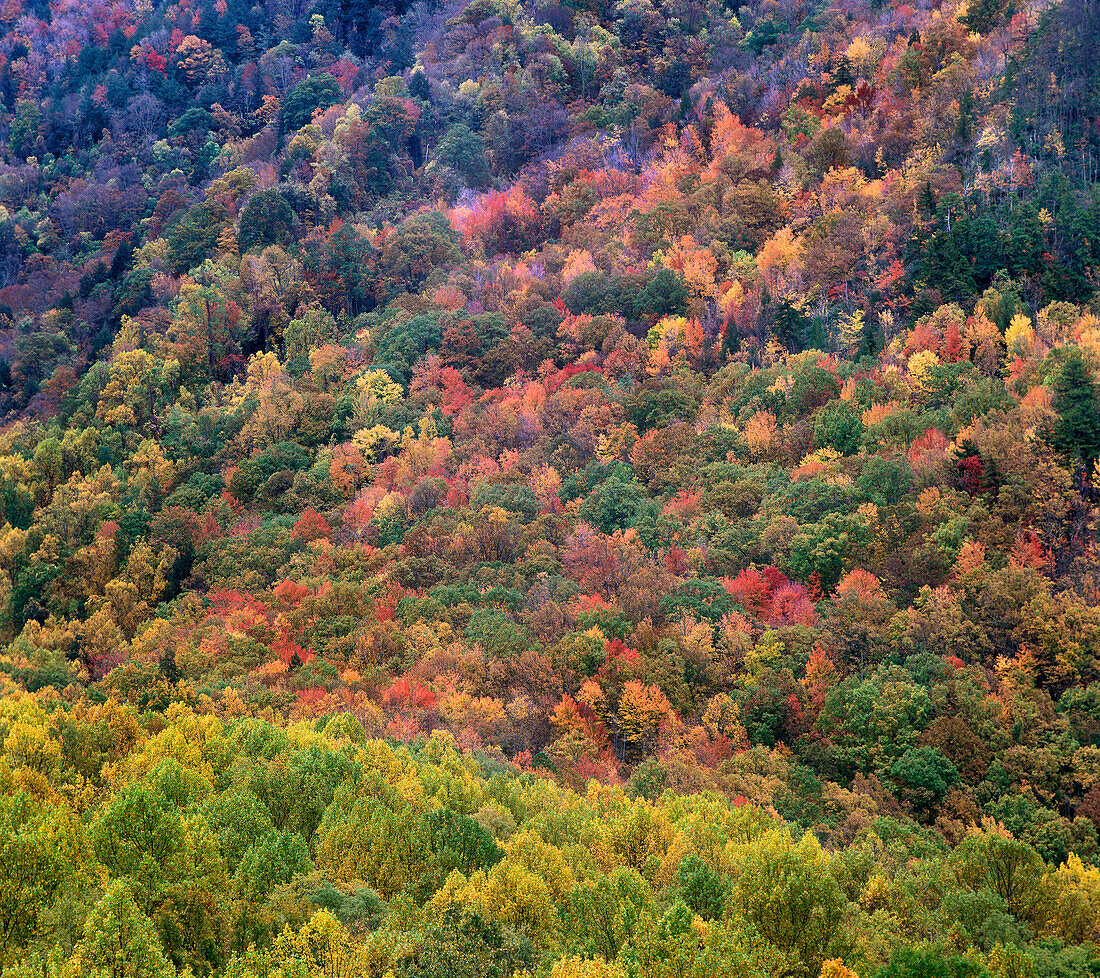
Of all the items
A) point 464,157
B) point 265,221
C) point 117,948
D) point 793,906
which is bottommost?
point 793,906

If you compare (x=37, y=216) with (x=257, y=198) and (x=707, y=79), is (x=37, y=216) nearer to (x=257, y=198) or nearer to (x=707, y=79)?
(x=257, y=198)

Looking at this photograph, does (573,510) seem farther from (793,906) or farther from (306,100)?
(306,100)

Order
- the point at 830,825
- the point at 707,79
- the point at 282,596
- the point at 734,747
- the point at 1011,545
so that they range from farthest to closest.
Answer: the point at 707,79 → the point at 282,596 → the point at 1011,545 → the point at 734,747 → the point at 830,825

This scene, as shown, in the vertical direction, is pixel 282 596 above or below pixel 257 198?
below

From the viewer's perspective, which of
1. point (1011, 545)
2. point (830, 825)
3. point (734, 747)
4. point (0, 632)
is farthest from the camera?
point (0, 632)

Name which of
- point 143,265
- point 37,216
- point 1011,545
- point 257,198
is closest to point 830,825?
point 1011,545

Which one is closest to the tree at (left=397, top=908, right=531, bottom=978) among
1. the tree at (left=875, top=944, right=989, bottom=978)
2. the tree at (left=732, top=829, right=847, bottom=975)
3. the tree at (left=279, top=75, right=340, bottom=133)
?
the tree at (left=732, top=829, right=847, bottom=975)

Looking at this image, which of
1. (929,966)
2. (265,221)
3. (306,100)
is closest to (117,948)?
(929,966)

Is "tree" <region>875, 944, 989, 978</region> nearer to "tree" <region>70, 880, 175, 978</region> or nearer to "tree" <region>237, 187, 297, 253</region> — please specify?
"tree" <region>70, 880, 175, 978</region>

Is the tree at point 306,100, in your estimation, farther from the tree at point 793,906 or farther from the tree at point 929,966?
the tree at point 929,966
